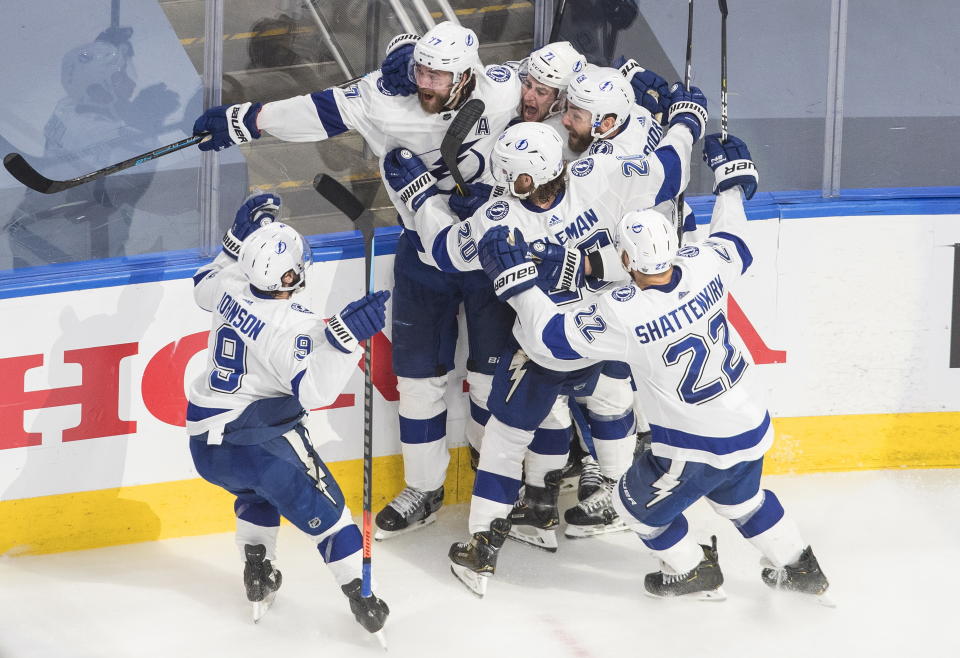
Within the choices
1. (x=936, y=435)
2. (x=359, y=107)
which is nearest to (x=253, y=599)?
(x=359, y=107)

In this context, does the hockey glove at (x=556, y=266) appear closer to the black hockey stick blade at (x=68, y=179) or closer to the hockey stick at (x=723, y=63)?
→ the hockey stick at (x=723, y=63)

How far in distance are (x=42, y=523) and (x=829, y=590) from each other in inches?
94.9

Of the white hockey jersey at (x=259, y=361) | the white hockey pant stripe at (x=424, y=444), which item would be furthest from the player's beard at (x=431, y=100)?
the white hockey pant stripe at (x=424, y=444)

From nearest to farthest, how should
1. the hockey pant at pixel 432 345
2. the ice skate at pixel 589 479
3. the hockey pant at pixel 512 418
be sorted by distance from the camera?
the hockey pant at pixel 512 418 → the hockey pant at pixel 432 345 → the ice skate at pixel 589 479

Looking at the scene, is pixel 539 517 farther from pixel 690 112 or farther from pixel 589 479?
pixel 690 112

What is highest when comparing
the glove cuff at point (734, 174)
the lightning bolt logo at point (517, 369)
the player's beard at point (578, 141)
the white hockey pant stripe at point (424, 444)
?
the player's beard at point (578, 141)

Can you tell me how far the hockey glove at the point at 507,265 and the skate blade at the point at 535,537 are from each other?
98cm

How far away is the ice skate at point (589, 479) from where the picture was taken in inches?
167

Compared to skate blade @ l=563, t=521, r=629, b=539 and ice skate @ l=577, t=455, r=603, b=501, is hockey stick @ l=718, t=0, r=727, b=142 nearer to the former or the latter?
ice skate @ l=577, t=455, r=603, b=501

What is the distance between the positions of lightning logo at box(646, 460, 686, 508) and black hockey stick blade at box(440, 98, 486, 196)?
1.08 meters

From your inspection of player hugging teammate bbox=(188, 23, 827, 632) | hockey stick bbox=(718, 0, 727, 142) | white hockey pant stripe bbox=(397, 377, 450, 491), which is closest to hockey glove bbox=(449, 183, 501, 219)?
player hugging teammate bbox=(188, 23, 827, 632)

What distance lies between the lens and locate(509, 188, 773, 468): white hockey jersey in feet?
10.7

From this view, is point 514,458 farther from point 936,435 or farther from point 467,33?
point 936,435

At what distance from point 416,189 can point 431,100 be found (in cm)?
27
